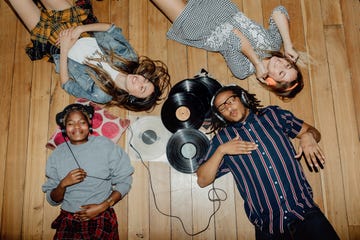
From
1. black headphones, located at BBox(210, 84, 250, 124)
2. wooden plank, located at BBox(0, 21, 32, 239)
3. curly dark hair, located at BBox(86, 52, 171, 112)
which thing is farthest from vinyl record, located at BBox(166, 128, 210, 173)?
wooden plank, located at BBox(0, 21, 32, 239)

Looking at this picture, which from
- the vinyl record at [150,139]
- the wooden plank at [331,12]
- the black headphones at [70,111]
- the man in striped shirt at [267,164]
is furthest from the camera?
the wooden plank at [331,12]

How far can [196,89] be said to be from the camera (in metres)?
2.20

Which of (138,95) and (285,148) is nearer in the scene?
(285,148)

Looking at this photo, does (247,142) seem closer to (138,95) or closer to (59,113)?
(138,95)

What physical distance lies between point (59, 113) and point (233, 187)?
4.07ft

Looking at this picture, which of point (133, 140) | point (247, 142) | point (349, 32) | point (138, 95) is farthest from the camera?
point (349, 32)

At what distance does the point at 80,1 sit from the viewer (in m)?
2.33

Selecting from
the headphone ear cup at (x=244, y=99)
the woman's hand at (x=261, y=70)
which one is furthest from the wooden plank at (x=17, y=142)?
the woman's hand at (x=261, y=70)

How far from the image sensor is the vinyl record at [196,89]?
86.1 inches

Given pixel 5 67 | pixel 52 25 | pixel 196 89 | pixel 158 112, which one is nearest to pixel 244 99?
pixel 196 89

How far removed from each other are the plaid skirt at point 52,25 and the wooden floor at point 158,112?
131 millimetres

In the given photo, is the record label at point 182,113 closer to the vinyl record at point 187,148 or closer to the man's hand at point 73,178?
the vinyl record at point 187,148

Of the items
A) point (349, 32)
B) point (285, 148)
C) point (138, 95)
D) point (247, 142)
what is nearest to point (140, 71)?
point (138, 95)

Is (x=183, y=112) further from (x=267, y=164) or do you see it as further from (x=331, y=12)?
(x=331, y=12)
